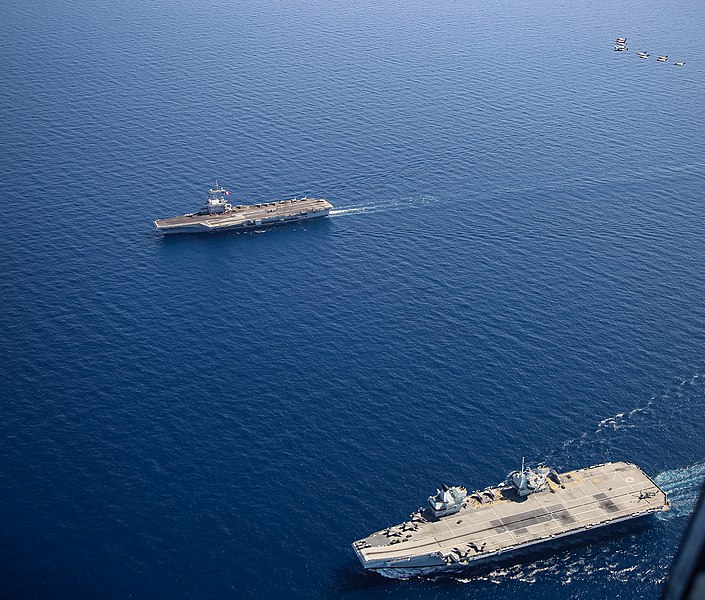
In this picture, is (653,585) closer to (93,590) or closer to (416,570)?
(416,570)

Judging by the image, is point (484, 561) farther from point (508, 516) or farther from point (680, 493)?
point (680, 493)

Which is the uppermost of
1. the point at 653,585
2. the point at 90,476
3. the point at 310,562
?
the point at 90,476

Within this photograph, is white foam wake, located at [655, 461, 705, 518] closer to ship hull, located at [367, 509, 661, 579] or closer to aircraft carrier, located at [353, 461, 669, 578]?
aircraft carrier, located at [353, 461, 669, 578]

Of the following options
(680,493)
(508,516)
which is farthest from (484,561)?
(680,493)

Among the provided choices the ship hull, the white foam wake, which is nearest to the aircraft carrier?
the ship hull

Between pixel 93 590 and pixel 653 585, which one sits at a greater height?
pixel 93 590

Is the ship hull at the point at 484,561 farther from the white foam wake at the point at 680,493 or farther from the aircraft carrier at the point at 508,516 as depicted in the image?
the white foam wake at the point at 680,493

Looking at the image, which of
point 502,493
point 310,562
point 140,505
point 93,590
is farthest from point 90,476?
point 502,493

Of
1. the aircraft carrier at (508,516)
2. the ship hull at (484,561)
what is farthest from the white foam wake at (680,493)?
the ship hull at (484,561)
